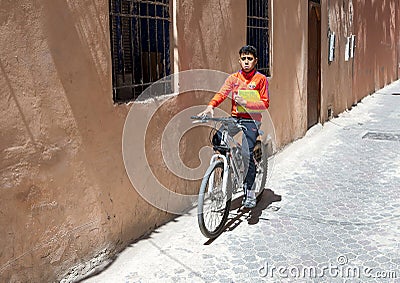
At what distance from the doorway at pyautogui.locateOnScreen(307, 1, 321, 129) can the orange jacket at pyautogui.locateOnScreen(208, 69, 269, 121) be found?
578 cm

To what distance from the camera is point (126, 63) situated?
4625 mm

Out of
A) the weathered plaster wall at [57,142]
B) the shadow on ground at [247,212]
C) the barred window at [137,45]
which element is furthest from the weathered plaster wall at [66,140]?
the shadow on ground at [247,212]

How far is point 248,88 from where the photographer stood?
502 cm

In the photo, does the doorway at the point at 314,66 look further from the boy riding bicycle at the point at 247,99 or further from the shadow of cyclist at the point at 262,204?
the boy riding bicycle at the point at 247,99

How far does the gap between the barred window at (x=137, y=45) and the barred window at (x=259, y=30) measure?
8.24 feet

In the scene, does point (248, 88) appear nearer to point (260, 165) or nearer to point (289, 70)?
point (260, 165)

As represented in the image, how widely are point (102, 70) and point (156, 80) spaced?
1058 mm

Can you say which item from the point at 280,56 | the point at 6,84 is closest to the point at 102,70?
the point at 6,84

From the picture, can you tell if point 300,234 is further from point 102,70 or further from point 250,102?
point 102,70

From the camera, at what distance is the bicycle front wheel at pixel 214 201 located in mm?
4531

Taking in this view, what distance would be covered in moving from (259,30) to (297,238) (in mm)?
3959

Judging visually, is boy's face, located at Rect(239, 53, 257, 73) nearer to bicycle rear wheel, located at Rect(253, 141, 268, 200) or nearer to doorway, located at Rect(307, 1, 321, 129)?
bicycle rear wheel, located at Rect(253, 141, 268, 200)

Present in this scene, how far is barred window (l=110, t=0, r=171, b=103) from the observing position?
4.48 metres

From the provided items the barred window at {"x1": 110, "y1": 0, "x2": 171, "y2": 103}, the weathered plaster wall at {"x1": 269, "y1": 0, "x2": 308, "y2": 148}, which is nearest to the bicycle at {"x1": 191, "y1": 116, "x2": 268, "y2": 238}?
Result: the barred window at {"x1": 110, "y1": 0, "x2": 171, "y2": 103}
